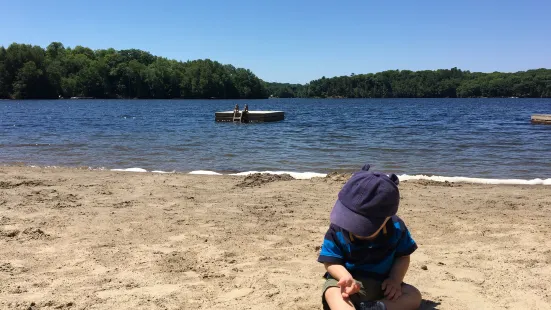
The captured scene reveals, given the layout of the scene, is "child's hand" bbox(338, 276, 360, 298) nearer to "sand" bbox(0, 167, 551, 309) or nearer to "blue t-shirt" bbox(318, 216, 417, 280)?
"blue t-shirt" bbox(318, 216, 417, 280)

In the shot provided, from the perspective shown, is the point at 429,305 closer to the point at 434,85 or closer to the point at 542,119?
the point at 542,119

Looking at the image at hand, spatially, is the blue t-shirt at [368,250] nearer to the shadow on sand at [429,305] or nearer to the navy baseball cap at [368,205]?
the navy baseball cap at [368,205]

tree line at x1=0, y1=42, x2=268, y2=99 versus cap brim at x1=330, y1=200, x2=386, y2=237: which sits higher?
tree line at x1=0, y1=42, x2=268, y2=99

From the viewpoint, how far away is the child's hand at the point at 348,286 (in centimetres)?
292

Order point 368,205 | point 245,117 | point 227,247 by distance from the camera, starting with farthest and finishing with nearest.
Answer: point 245,117 → point 227,247 → point 368,205

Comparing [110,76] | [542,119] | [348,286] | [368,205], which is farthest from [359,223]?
[110,76]

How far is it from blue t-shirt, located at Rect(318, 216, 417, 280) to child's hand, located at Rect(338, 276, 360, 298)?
17cm

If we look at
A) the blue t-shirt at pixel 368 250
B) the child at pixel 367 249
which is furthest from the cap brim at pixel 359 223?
the blue t-shirt at pixel 368 250

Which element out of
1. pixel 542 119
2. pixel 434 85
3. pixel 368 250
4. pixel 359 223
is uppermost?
pixel 434 85

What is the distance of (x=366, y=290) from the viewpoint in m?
3.10

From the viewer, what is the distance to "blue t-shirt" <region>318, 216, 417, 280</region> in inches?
120

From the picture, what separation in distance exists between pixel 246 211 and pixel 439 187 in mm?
4199

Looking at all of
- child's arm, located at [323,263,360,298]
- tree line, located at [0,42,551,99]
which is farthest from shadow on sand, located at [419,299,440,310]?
tree line, located at [0,42,551,99]

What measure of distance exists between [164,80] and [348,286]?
5133 inches
